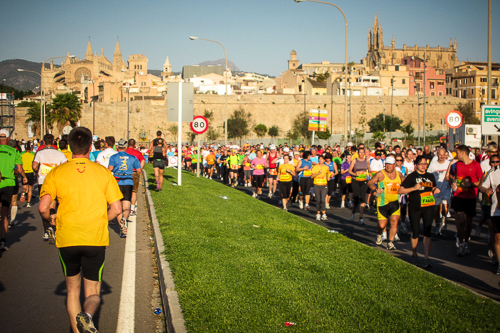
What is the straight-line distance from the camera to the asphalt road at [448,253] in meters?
7.18

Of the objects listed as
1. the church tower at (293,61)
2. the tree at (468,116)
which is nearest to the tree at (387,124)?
the tree at (468,116)

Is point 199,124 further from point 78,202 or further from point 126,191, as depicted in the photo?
point 78,202

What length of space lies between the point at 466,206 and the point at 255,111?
88.4m

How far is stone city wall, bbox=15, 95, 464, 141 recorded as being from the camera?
3632 inches

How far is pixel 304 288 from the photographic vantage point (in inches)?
226

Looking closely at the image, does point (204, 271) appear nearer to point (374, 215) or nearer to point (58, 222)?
point (58, 222)

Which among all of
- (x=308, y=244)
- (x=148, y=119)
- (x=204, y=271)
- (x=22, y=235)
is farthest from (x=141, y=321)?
(x=148, y=119)

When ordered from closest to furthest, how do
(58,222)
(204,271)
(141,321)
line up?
(58,222) < (141,321) < (204,271)

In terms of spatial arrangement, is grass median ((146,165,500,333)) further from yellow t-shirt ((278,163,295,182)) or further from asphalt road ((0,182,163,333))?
yellow t-shirt ((278,163,295,182))

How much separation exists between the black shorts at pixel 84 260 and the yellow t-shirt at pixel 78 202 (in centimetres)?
5

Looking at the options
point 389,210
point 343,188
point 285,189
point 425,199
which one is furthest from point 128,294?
point 343,188

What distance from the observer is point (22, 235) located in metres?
9.77

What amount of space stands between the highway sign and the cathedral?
145032mm

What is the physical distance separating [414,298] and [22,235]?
7892 mm
